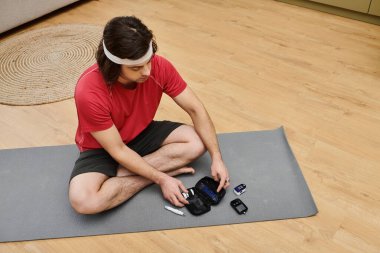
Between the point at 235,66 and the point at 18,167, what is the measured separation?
4.59 feet

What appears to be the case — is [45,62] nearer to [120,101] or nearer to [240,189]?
[120,101]

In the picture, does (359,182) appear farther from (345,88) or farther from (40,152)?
(40,152)

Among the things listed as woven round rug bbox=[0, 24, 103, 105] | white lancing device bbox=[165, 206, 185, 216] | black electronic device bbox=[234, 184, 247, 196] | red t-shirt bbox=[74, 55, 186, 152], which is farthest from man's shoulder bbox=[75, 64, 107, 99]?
woven round rug bbox=[0, 24, 103, 105]

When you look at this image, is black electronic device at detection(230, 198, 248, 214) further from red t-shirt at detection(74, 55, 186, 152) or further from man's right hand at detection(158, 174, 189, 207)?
red t-shirt at detection(74, 55, 186, 152)

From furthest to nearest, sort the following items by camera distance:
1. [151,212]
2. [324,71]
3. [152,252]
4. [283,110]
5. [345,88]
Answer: [324,71] < [345,88] < [283,110] < [151,212] < [152,252]

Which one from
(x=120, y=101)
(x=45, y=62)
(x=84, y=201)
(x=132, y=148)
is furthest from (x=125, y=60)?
(x=45, y=62)

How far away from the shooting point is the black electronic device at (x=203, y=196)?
142 centimetres

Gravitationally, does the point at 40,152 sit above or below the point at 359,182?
below

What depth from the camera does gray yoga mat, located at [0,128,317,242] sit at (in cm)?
139

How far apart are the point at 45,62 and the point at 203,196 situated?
1.57m

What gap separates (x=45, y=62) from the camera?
2.41m

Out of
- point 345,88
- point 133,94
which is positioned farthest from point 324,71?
point 133,94

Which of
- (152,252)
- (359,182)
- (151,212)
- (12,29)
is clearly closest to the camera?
(152,252)

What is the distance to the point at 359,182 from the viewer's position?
5.09 ft
